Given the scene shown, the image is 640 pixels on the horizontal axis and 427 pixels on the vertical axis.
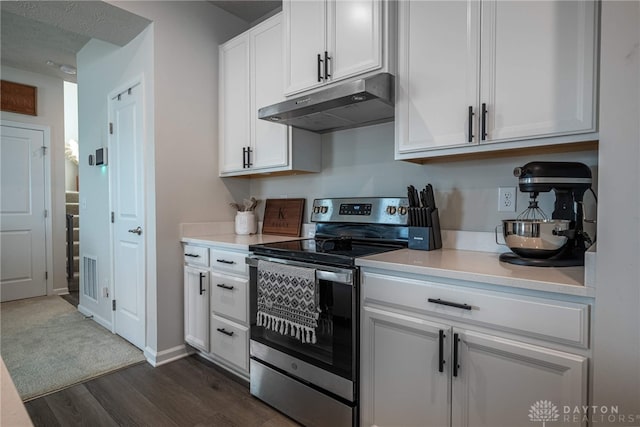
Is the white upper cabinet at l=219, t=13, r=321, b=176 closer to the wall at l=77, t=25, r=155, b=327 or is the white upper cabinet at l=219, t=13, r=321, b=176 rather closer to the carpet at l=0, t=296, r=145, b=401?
the wall at l=77, t=25, r=155, b=327

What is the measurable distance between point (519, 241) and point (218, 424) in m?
1.70

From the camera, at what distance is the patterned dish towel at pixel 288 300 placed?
167 cm

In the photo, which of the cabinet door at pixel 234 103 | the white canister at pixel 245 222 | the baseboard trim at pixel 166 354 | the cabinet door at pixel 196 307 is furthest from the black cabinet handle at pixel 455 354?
the baseboard trim at pixel 166 354

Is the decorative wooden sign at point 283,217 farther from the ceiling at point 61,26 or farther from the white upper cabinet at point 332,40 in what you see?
the ceiling at point 61,26

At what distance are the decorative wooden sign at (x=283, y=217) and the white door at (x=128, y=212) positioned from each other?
0.93 meters

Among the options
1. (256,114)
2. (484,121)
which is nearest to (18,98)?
(256,114)

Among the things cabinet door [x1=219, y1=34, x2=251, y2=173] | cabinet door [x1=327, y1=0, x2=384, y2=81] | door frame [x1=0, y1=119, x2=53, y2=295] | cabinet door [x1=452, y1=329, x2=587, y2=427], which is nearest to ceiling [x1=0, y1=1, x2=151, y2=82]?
cabinet door [x1=219, y1=34, x2=251, y2=173]

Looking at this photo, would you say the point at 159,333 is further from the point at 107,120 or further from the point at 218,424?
the point at 107,120

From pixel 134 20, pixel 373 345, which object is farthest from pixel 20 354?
pixel 373 345

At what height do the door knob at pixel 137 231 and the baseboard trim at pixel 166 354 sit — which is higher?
the door knob at pixel 137 231

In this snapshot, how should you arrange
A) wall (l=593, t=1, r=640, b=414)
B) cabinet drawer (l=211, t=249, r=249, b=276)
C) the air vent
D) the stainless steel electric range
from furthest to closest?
1. the air vent
2. cabinet drawer (l=211, t=249, r=249, b=276)
3. the stainless steel electric range
4. wall (l=593, t=1, r=640, b=414)

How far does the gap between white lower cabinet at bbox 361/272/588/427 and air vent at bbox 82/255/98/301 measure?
2.96 metres

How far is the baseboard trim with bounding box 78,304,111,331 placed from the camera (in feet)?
10.3

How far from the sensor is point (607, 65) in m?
1.02
